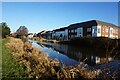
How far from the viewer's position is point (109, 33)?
55.4 metres

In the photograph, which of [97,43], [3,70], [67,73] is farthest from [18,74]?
[97,43]

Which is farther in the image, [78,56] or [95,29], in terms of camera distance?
[95,29]

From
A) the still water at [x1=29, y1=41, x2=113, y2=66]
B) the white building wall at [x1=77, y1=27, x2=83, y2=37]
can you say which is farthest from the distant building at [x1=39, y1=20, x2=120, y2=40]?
the still water at [x1=29, y1=41, x2=113, y2=66]

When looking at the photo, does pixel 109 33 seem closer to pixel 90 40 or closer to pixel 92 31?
pixel 92 31

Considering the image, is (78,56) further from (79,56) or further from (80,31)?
(80,31)

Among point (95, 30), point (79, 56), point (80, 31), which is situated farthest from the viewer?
point (80, 31)

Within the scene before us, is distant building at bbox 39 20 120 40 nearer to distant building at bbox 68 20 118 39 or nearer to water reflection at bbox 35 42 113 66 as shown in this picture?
distant building at bbox 68 20 118 39

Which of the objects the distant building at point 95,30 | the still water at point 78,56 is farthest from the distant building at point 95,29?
the still water at point 78,56

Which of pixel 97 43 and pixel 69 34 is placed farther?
pixel 69 34

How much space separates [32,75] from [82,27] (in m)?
49.5

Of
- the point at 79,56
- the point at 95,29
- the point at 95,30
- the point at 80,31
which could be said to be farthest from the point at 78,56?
the point at 80,31

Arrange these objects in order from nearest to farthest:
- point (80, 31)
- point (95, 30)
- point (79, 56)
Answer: point (79, 56), point (95, 30), point (80, 31)

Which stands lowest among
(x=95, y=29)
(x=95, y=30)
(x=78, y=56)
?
(x=78, y=56)

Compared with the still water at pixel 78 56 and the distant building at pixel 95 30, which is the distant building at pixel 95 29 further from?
the still water at pixel 78 56
